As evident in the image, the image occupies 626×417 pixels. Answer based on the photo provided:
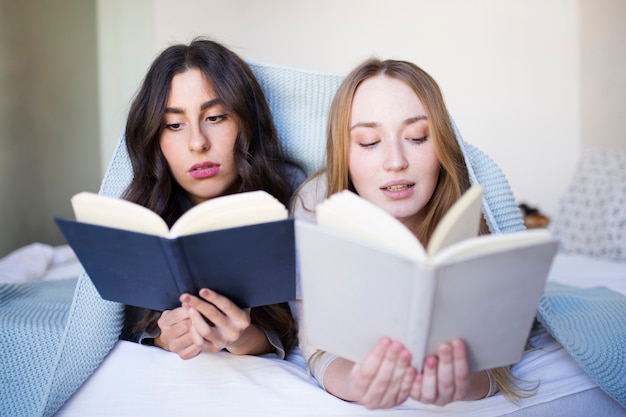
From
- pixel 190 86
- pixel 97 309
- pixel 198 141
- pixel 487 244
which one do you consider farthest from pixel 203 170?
pixel 487 244

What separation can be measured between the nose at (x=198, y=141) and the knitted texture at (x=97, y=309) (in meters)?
0.21

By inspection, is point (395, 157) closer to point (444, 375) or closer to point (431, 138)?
point (431, 138)

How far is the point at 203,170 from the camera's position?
1.47 meters

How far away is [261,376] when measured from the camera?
4.02ft

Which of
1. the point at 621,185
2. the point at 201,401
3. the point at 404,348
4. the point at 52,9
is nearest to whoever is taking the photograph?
the point at 404,348

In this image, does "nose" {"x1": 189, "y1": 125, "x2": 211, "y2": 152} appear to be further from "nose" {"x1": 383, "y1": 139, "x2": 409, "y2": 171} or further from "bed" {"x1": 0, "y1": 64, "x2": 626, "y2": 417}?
"nose" {"x1": 383, "y1": 139, "x2": 409, "y2": 171}

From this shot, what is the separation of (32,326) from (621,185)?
7.38 feet

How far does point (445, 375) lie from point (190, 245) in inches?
17.2

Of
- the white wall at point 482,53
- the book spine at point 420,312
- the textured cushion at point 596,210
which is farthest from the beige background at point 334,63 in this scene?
the book spine at point 420,312

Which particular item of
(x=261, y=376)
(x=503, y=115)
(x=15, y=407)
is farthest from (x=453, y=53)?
(x=15, y=407)

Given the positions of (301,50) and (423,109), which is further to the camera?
(301,50)

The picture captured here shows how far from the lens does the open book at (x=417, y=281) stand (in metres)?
0.81

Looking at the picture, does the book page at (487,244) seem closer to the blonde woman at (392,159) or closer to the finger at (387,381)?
the finger at (387,381)

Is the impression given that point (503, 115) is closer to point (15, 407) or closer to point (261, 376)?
point (261, 376)
